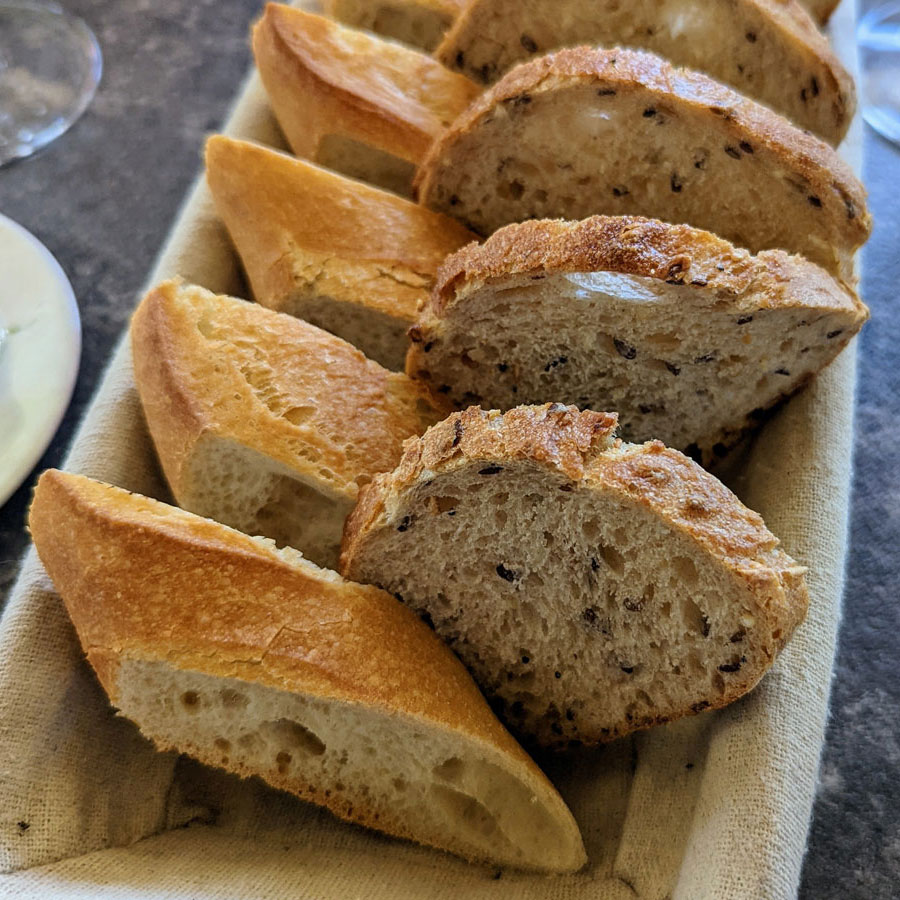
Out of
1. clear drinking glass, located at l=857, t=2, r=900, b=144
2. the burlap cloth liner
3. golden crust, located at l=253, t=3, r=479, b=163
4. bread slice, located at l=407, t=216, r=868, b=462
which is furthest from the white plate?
clear drinking glass, located at l=857, t=2, r=900, b=144

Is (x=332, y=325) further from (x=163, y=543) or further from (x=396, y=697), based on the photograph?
(x=396, y=697)

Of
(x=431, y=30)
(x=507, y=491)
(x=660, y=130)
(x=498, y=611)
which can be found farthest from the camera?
(x=431, y=30)

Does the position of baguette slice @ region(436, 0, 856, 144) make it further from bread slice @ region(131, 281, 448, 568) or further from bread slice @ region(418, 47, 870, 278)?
bread slice @ region(131, 281, 448, 568)

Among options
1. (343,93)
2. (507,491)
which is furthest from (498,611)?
(343,93)

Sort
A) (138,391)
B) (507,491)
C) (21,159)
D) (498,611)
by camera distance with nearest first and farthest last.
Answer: (507,491) → (498,611) → (138,391) → (21,159)

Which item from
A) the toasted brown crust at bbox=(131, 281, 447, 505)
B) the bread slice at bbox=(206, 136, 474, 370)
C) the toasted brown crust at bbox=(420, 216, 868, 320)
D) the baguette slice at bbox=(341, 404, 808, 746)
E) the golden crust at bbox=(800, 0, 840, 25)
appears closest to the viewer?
the baguette slice at bbox=(341, 404, 808, 746)

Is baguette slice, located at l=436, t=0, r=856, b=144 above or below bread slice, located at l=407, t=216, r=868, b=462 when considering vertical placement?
above

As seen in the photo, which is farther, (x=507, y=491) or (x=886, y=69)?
(x=886, y=69)
